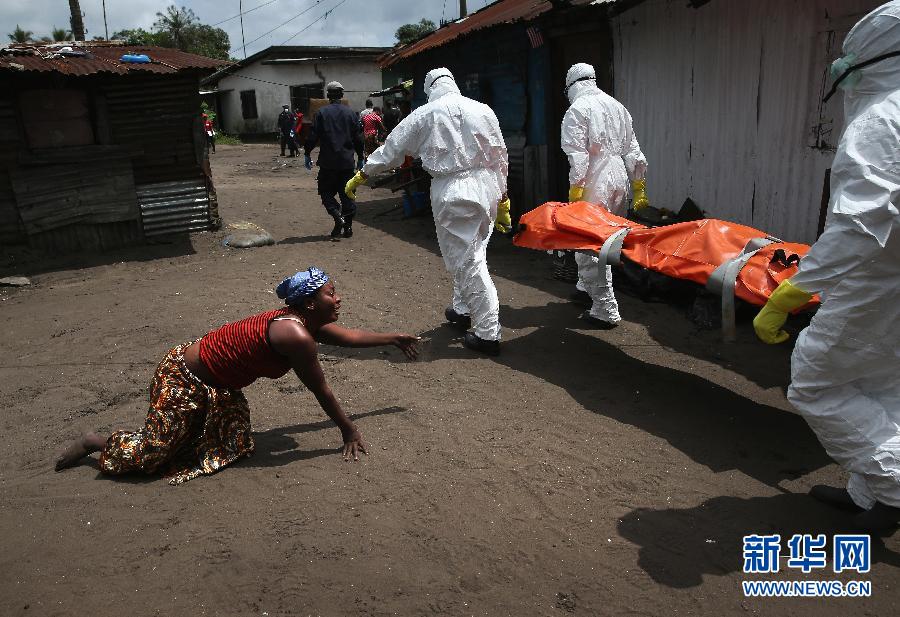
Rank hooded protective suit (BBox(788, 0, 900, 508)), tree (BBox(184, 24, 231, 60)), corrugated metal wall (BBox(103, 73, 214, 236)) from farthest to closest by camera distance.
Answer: tree (BBox(184, 24, 231, 60)), corrugated metal wall (BBox(103, 73, 214, 236)), hooded protective suit (BBox(788, 0, 900, 508))

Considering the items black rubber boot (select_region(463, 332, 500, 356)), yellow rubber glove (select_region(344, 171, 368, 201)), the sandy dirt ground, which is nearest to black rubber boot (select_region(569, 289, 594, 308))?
the sandy dirt ground

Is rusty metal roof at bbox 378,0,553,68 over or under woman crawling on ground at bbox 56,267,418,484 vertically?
over

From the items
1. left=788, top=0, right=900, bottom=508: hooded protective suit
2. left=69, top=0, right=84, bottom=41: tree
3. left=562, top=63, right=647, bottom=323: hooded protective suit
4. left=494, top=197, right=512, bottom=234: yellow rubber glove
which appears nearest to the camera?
left=788, top=0, right=900, bottom=508: hooded protective suit

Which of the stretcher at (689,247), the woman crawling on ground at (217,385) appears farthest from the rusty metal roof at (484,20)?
the woman crawling on ground at (217,385)

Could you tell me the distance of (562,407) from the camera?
444cm

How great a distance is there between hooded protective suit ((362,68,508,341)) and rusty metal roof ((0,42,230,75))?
467 cm

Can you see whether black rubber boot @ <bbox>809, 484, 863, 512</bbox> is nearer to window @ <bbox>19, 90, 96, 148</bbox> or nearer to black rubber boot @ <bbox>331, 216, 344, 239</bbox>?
black rubber boot @ <bbox>331, 216, 344, 239</bbox>

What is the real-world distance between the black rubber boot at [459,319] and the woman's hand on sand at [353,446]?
2074 millimetres

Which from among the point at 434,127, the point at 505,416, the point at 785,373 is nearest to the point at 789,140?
the point at 785,373

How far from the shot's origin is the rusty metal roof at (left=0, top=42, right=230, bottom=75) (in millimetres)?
7855

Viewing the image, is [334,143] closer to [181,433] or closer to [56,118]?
[56,118]

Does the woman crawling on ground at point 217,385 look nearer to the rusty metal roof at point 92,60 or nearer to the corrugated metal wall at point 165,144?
the rusty metal roof at point 92,60

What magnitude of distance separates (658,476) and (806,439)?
1.02 metres

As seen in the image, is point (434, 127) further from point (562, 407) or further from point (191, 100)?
point (191, 100)
